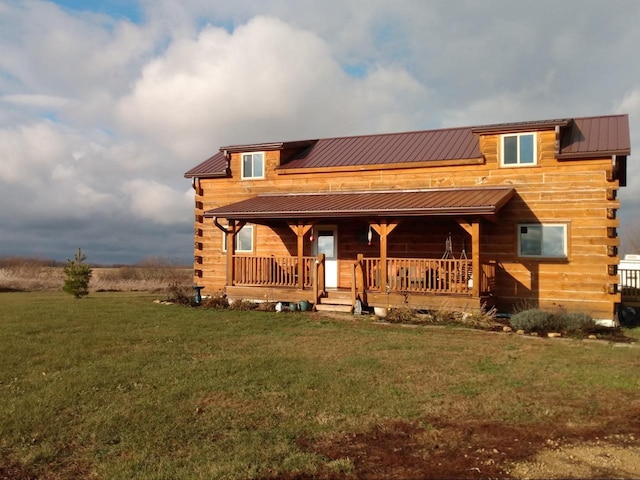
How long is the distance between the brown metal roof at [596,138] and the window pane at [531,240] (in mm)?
2137

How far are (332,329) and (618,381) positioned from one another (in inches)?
256

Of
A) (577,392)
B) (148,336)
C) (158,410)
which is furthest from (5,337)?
(577,392)

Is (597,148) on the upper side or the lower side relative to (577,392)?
upper

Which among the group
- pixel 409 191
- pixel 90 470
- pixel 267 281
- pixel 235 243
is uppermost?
pixel 409 191

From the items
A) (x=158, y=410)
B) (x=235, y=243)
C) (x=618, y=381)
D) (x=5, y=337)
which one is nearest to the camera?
(x=158, y=410)

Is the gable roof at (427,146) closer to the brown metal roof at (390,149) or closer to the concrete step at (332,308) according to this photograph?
the brown metal roof at (390,149)

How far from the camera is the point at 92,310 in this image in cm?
1675

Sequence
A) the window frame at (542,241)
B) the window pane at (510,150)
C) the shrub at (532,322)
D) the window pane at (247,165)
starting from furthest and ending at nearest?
the window pane at (247,165) → the window pane at (510,150) → the window frame at (542,241) → the shrub at (532,322)

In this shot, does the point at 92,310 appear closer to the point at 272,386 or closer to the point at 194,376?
the point at 194,376

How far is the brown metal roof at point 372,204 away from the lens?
14.5 meters

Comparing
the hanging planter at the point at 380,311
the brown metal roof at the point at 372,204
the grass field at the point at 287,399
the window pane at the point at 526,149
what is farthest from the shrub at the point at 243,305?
the window pane at the point at 526,149

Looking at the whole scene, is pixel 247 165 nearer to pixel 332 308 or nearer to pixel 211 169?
pixel 211 169

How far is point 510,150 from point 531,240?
2.69 m

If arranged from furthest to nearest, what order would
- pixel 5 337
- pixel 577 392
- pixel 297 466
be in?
pixel 5 337 → pixel 577 392 → pixel 297 466
